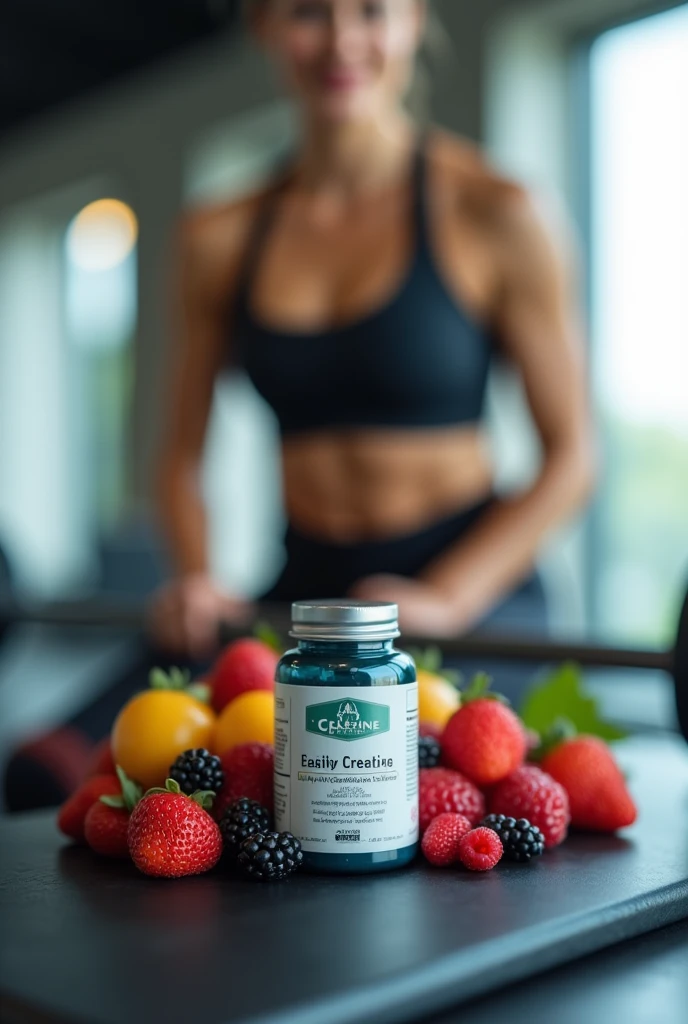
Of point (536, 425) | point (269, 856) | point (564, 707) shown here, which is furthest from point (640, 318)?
point (269, 856)

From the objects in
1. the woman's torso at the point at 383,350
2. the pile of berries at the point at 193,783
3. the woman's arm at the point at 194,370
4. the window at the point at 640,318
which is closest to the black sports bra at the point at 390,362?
the woman's torso at the point at 383,350

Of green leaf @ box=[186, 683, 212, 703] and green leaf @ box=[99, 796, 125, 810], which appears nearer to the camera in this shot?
green leaf @ box=[99, 796, 125, 810]

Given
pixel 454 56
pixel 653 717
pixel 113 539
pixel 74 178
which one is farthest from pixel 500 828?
pixel 74 178

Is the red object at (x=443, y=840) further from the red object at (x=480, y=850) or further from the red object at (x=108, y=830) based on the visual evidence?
the red object at (x=108, y=830)

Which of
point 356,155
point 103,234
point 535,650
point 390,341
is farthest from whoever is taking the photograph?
point 103,234

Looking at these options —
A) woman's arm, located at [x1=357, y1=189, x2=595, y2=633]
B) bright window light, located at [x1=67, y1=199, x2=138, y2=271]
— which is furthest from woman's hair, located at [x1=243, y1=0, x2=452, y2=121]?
bright window light, located at [x1=67, y1=199, x2=138, y2=271]

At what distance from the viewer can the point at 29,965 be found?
55 cm

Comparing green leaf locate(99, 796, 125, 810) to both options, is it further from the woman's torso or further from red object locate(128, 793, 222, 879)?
the woman's torso

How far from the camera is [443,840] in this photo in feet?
2.33

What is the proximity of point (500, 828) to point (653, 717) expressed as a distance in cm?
159

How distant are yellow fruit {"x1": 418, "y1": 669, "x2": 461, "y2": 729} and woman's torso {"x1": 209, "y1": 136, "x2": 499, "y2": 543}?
2.57 ft

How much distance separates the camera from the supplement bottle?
673 mm

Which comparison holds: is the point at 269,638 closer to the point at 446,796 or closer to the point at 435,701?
the point at 435,701

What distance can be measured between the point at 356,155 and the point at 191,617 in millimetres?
725
